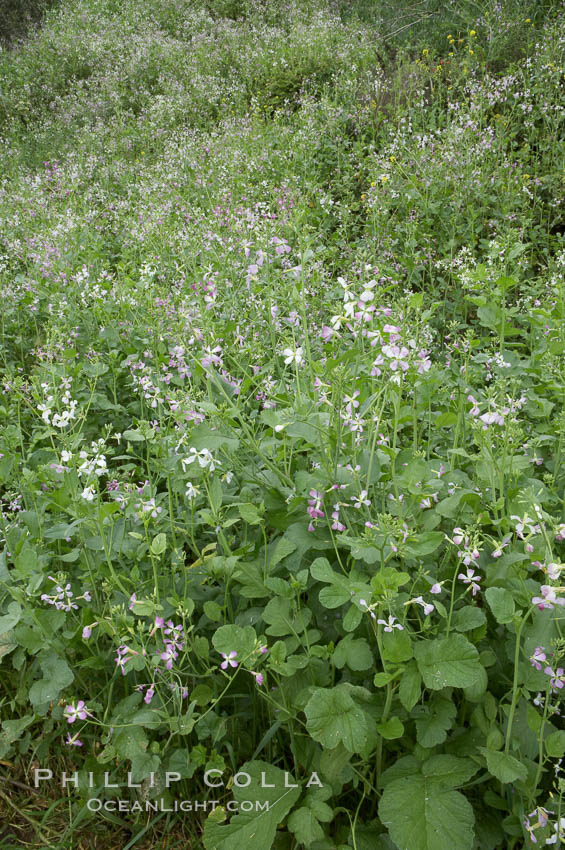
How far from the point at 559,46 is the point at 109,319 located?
514 cm

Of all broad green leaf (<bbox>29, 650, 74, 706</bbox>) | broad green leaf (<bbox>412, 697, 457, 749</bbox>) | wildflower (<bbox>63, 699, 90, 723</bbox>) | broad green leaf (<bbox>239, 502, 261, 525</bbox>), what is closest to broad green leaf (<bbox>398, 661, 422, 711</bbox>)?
broad green leaf (<bbox>412, 697, 457, 749</bbox>)

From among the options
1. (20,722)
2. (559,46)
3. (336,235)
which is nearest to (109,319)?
(336,235)

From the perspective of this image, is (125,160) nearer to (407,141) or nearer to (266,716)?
(407,141)

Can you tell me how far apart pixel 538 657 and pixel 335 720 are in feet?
1.53

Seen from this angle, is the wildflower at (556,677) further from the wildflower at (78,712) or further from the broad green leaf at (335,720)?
the wildflower at (78,712)

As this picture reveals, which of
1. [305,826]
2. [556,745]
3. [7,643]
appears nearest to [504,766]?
[556,745]

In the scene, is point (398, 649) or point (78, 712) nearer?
point (398, 649)

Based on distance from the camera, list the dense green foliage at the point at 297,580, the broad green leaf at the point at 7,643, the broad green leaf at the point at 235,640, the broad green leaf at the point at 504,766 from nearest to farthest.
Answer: the broad green leaf at the point at 504,766 < the dense green foliage at the point at 297,580 < the broad green leaf at the point at 235,640 < the broad green leaf at the point at 7,643

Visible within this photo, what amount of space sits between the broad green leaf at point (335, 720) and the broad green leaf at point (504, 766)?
0.26 metres

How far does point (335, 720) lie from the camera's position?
1.31 m

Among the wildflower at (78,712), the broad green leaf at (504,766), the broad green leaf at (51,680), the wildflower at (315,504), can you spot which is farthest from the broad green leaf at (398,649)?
the broad green leaf at (51,680)

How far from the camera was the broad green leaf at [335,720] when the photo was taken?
1272 mm

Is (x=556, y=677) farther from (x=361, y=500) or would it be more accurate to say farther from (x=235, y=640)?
(x=235, y=640)

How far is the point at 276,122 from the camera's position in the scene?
7.05 metres
